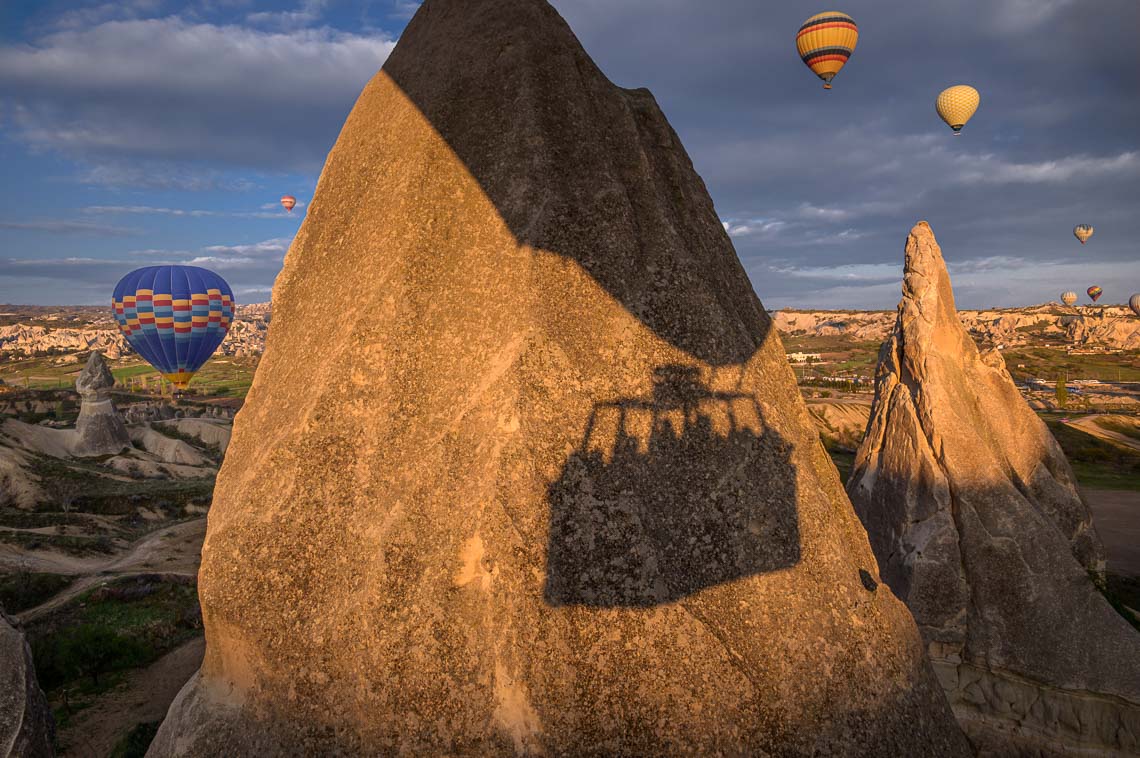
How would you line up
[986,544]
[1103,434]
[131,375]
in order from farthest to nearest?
[131,375], [1103,434], [986,544]

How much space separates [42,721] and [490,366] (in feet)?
20.1

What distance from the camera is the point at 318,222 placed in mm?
7164

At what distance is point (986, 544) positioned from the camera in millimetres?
12562

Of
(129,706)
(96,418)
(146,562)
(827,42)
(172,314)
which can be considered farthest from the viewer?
(172,314)

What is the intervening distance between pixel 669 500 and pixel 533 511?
118 centimetres

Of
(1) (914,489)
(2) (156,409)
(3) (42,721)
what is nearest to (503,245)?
(3) (42,721)

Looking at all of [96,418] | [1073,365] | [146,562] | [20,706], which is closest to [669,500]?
[20,706]

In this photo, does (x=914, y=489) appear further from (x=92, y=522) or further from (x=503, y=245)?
(x=92, y=522)

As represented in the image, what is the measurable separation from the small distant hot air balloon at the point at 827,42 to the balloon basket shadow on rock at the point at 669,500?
43864mm

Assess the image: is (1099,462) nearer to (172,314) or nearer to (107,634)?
(107,634)

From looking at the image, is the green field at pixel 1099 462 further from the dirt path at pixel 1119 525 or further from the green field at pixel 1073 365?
the green field at pixel 1073 365

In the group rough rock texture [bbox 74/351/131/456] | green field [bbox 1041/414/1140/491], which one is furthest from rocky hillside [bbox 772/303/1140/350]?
rough rock texture [bbox 74/351/131/456]

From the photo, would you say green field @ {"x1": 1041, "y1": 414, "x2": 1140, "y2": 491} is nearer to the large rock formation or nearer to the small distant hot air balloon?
the small distant hot air balloon

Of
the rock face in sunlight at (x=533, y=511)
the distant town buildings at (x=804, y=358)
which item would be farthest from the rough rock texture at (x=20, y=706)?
the distant town buildings at (x=804, y=358)
